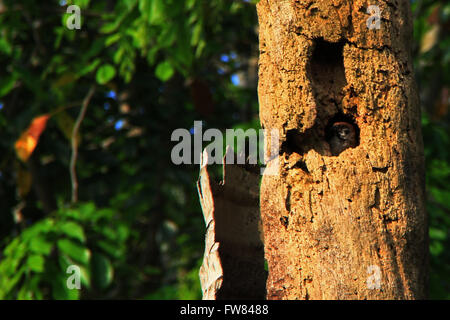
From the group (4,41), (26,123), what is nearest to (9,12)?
(4,41)

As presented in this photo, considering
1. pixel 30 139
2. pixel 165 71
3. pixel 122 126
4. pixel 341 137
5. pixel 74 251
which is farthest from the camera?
pixel 122 126

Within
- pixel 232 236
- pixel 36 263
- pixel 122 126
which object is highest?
pixel 122 126

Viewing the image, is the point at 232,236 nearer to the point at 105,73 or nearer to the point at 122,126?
the point at 105,73

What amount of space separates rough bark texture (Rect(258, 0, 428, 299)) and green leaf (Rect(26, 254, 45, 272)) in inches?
84.4

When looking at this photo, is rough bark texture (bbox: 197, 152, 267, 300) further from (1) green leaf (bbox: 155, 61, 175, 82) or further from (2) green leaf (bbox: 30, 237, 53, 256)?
(1) green leaf (bbox: 155, 61, 175, 82)

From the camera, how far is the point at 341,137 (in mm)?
2174

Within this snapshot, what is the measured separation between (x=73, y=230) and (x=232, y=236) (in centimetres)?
233

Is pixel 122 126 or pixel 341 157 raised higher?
pixel 122 126

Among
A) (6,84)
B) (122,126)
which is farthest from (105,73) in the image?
(122,126)

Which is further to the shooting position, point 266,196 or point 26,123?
point 26,123

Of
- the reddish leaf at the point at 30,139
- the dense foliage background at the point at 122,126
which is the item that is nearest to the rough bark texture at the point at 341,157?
the dense foliage background at the point at 122,126

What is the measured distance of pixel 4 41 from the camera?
4926 mm
